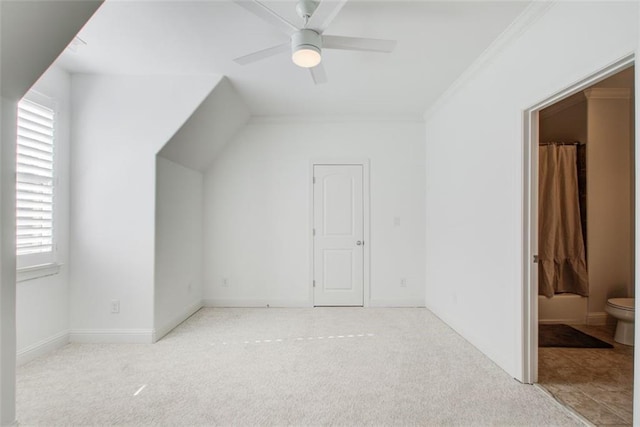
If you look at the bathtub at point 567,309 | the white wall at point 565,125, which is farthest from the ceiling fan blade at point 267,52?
the bathtub at point 567,309

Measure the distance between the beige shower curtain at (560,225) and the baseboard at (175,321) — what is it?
390 centimetres

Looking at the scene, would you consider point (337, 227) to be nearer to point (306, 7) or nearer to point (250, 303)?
point (250, 303)

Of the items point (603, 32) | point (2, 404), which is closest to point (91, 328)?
point (2, 404)

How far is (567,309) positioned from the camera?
12.1 ft

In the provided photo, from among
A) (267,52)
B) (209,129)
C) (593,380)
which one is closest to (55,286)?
(209,129)

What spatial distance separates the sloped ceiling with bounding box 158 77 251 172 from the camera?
330cm

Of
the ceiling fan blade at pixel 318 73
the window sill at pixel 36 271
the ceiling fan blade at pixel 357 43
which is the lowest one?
the window sill at pixel 36 271

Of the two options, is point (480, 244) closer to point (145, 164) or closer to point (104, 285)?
point (145, 164)

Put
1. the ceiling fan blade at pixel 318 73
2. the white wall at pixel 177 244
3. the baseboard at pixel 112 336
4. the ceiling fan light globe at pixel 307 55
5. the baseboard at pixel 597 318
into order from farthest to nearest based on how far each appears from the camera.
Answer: the baseboard at pixel 597 318 → the white wall at pixel 177 244 → the baseboard at pixel 112 336 → the ceiling fan blade at pixel 318 73 → the ceiling fan light globe at pixel 307 55

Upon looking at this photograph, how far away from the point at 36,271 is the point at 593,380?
422cm

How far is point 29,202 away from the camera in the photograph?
2.72 m

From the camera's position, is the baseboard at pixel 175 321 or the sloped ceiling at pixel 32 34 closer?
the sloped ceiling at pixel 32 34

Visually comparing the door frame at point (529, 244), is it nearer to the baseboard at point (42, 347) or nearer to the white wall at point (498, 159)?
the white wall at point (498, 159)

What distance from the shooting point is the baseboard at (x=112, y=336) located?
3.16m
